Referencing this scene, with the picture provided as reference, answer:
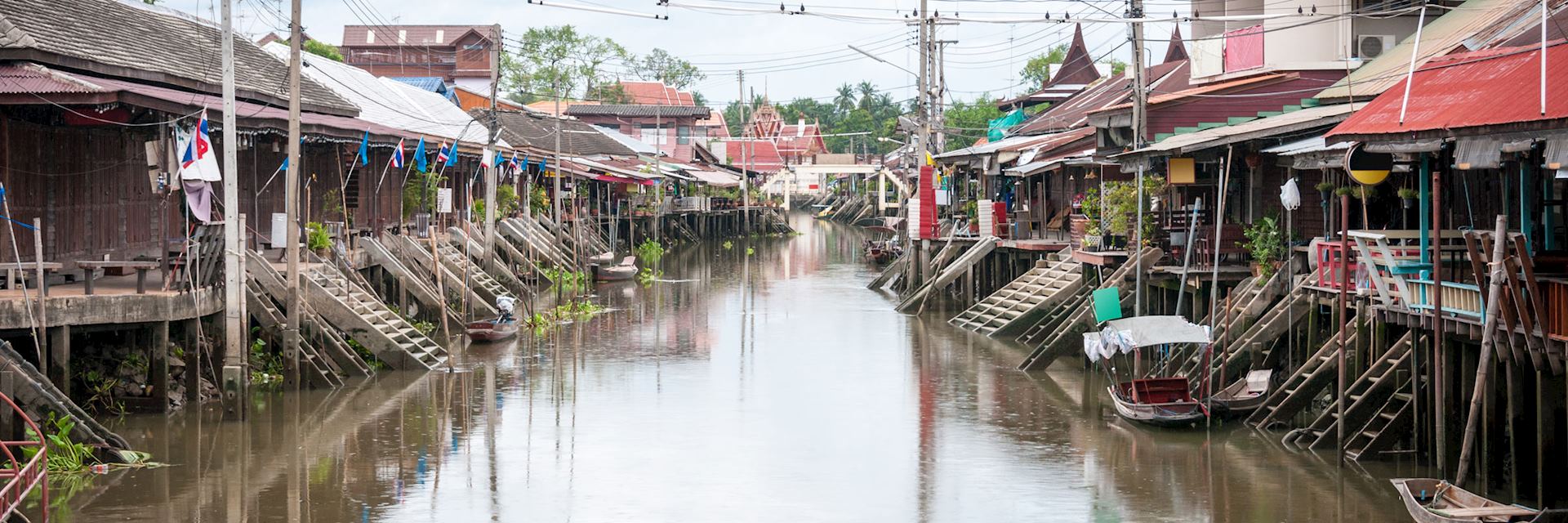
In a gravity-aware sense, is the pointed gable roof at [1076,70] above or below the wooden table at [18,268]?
above

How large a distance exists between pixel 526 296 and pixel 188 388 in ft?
54.9

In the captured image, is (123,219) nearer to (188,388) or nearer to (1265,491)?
(188,388)

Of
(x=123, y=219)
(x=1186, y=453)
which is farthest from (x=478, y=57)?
(x=1186, y=453)

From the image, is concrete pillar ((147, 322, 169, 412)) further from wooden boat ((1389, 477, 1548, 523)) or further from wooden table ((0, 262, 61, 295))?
wooden boat ((1389, 477, 1548, 523))

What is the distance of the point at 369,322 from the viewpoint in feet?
76.9

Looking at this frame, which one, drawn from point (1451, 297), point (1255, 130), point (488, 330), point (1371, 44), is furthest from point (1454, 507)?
point (488, 330)

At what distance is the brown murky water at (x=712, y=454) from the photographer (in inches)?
602

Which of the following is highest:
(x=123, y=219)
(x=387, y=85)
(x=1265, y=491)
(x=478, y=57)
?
(x=478, y=57)

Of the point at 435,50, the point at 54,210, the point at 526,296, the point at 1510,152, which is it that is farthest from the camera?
the point at 435,50

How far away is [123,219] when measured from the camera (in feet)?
69.8

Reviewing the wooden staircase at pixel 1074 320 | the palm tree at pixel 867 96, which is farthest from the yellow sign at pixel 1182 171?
the palm tree at pixel 867 96

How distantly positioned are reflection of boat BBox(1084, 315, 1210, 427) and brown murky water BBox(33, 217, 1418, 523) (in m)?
0.28

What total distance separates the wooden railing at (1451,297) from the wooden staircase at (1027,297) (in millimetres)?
12845

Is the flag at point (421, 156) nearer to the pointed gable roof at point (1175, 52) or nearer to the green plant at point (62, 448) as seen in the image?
the green plant at point (62, 448)
